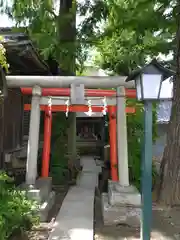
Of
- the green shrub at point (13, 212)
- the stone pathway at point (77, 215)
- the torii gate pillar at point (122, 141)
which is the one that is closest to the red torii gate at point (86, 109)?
the torii gate pillar at point (122, 141)

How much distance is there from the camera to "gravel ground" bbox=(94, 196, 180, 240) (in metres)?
5.71

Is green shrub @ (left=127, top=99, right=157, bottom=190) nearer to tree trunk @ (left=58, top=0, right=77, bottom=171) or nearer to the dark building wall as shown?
tree trunk @ (left=58, top=0, right=77, bottom=171)

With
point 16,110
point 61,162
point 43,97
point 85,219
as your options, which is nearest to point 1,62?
point 43,97

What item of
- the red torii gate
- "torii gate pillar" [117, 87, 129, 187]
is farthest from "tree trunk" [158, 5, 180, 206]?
"torii gate pillar" [117, 87, 129, 187]

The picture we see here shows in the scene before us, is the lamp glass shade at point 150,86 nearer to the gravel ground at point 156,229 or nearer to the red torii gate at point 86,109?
the gravel ground at point 156,229

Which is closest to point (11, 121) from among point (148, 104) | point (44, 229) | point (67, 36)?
point (67, 36)

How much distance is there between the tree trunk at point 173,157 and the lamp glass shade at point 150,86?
10.6 ft

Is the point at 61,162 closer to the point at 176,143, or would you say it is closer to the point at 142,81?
the point at 176,143

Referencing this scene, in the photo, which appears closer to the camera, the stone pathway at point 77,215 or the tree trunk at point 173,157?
the stone pathway at point 77,215

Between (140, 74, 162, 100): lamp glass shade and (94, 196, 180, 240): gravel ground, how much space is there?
2.67 metres

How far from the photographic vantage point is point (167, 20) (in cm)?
780

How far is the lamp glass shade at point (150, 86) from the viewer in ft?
14.1

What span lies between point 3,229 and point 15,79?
3.60 metres

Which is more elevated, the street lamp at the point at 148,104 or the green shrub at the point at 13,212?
the street lamp at the point at 148,104
